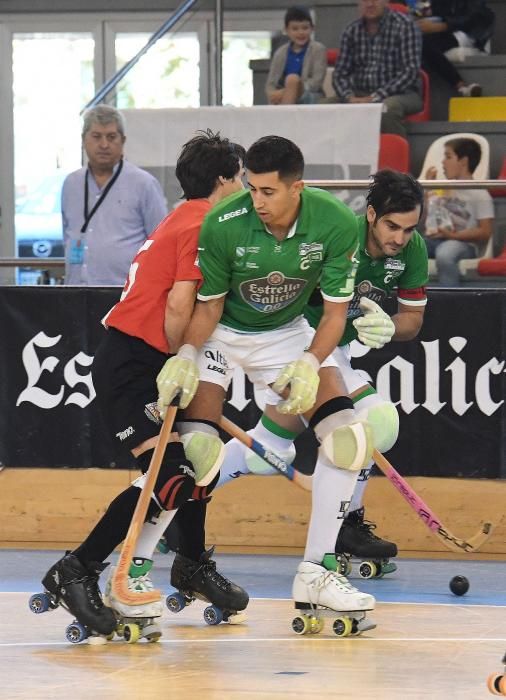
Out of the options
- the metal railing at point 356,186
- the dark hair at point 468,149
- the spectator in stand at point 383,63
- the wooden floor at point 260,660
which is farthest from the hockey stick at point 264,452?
the spectator in stand at point 383,63

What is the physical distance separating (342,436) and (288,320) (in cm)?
48

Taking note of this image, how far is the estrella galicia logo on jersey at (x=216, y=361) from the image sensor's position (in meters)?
4.94

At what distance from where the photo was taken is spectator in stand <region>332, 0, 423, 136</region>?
973cm

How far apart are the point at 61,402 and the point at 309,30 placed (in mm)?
4312

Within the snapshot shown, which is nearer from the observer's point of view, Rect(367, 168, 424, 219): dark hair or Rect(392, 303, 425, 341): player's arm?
Rect(367, 168, 424, 219): dark hair

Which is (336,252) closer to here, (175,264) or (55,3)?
(175,264)

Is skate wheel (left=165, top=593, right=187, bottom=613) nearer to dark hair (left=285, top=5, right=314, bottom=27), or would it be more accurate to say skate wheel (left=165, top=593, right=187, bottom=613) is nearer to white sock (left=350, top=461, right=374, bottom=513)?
white sock (left=350, top=461, right=374, bottom=513)

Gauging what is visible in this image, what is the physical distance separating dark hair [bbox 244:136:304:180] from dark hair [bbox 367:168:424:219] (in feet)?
2.82

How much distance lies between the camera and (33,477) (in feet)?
22.9

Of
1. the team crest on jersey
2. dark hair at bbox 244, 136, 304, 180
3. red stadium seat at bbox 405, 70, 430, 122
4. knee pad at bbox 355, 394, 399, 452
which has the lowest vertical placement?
knee pad at bbox 355, 394, 399, 452

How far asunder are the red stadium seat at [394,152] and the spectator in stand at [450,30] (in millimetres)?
1471

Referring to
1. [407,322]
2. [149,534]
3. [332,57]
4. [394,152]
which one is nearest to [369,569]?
[407,322]

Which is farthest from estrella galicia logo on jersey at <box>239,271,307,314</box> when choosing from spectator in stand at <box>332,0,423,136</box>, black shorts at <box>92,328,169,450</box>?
spectator in stand at <box>332,0,423,136</box>

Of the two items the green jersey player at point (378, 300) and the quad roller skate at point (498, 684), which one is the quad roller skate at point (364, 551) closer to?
the green jersey player at point (378, 300)
